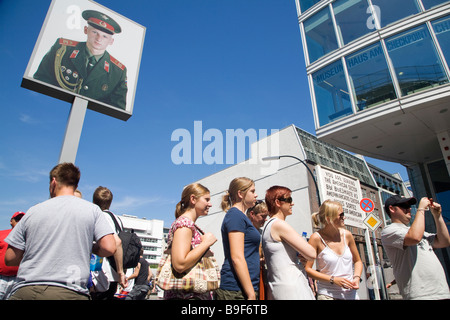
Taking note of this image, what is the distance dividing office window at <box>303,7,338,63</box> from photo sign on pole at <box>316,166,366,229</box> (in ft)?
21.2

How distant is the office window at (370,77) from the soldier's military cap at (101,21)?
964cm

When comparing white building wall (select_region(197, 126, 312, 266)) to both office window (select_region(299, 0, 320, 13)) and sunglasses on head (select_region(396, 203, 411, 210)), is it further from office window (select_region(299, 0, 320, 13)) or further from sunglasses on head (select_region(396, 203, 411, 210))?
sunglasses on head (select_region(396, 203, 411, 210))

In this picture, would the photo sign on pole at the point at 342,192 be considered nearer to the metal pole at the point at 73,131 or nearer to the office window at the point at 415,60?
the office window at the point at 415,60

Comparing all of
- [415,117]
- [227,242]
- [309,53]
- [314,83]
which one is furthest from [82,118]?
[415,117]

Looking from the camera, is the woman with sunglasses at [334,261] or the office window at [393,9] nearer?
the woman with sunglasses at [334,261]

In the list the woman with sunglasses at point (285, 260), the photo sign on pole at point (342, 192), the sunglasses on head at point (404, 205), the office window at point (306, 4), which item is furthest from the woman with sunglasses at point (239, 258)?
the office window at point (306, 4)

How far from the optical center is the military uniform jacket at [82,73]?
7.69 metres

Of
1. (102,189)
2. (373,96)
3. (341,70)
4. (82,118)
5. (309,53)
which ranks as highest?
(309,53)

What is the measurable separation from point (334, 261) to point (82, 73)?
29.0ft

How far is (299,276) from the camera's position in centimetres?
236

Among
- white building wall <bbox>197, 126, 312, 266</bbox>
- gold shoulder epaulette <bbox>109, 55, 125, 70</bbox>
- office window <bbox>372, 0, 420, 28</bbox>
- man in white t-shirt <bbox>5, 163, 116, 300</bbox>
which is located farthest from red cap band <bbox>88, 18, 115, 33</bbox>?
white building wall <bbox>197, 126, 312, 266</bbox>
